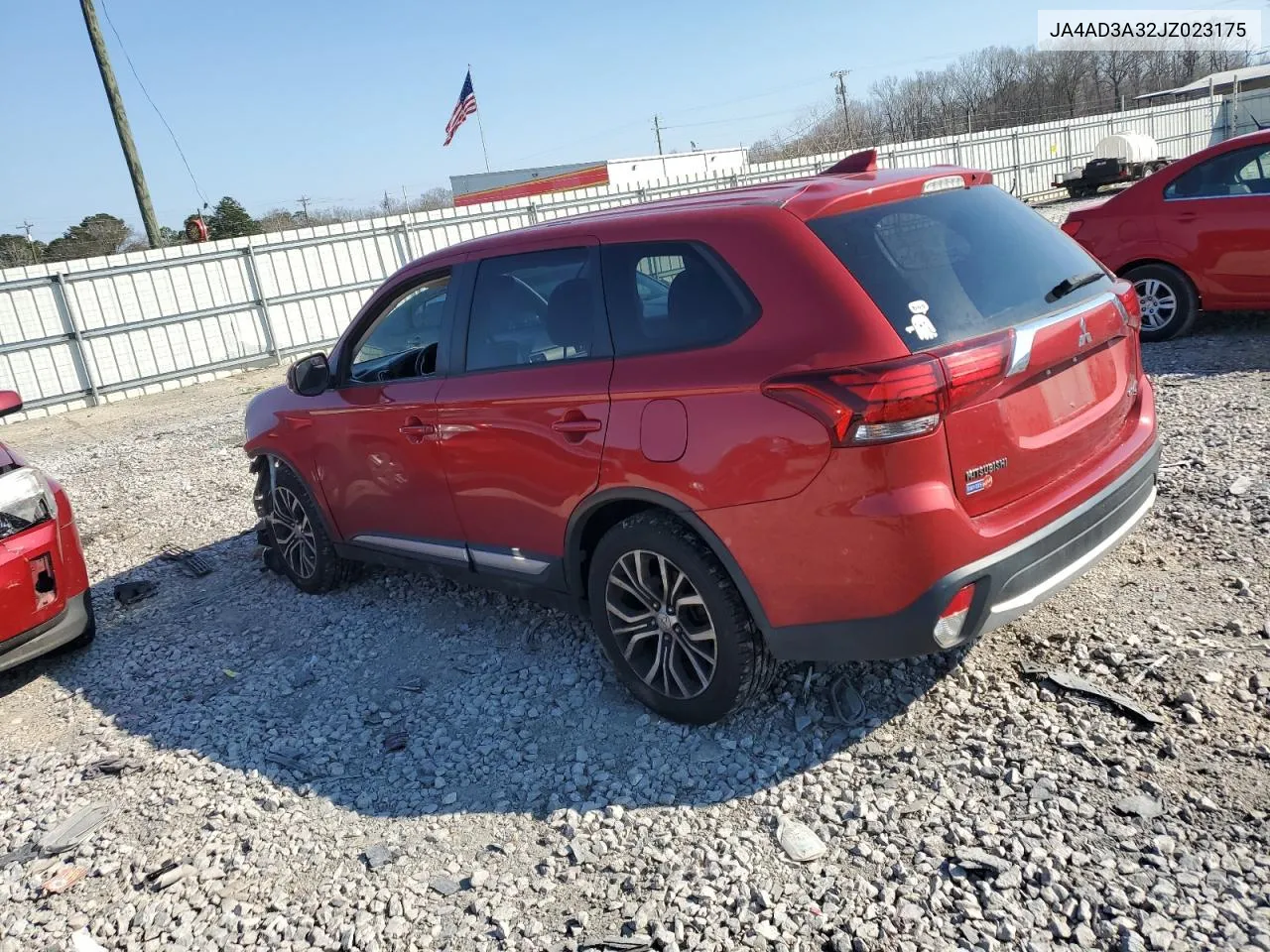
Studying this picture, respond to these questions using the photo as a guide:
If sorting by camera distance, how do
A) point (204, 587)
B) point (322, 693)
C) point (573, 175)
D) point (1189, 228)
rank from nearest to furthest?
point (322, 693) < point (204, 587) < point (1189, 228) < point (573, 175)

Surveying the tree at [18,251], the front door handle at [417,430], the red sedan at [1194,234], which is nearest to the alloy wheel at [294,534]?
the front door handle at [417,430]

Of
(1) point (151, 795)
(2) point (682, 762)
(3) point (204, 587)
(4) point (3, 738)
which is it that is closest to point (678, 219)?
(2) point (682, 762)

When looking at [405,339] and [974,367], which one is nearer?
[974,367]

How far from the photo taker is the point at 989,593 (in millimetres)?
2863

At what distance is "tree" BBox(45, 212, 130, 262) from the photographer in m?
38.8

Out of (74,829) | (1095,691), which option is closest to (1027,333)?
(1095,691)

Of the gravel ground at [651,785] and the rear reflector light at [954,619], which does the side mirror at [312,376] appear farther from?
the rear reflector light at [954,619]

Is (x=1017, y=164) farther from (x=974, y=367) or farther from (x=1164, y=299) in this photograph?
(x=974, y=367)

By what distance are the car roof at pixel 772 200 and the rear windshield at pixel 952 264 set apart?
75 mm

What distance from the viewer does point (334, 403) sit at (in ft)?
15.8

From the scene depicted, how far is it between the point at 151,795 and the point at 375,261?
15.3 metres

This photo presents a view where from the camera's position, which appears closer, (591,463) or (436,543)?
(591,463)

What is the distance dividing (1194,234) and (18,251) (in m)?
40.3

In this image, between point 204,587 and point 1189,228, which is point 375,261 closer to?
point 204,587
